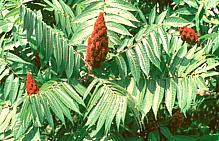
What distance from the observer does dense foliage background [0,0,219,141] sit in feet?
9.34

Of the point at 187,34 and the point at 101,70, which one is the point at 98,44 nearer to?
the point at 101,70

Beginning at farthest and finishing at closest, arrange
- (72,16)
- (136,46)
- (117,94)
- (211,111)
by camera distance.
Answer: (211,111), (72,16), (136,46), (117,94)

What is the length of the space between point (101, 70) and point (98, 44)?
26 cm

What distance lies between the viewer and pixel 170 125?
3518mm

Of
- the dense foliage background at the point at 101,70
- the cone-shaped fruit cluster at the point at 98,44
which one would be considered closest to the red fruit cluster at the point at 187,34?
the dense foliage background at the point at 101,70

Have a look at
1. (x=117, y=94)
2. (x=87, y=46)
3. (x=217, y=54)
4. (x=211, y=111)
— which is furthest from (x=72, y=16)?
(x=211, y=111)

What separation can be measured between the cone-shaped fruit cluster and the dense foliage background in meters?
0.12

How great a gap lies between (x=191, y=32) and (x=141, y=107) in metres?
0.68

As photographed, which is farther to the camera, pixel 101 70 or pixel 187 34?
pixel 187 34

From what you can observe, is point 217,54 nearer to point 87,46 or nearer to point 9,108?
point 87,46

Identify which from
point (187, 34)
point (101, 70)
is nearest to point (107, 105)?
point (101, 70)

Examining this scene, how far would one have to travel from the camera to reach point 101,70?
120 inches

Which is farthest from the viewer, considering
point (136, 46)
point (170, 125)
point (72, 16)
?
point (170, 125)

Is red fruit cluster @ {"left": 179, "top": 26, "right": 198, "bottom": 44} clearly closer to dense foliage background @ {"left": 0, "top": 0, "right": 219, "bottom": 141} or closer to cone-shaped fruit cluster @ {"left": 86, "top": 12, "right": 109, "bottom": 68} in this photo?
dense foliage background @ {"left": 0, "top": 0, "right": 219, "bottom": 141}
